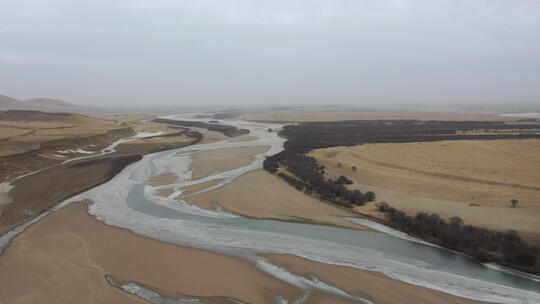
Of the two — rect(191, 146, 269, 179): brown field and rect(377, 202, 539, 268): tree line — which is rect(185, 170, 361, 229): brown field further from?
rect(191, 146, 269, 179): brown field

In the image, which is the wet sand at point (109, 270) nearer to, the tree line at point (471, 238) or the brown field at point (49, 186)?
the brown field at point (49, 186)

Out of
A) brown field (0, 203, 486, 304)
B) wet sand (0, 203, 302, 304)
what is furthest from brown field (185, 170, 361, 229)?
wet sand (0, 203, 302, 304)

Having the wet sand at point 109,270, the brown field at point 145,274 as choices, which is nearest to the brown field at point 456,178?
the brown field at point 145,274

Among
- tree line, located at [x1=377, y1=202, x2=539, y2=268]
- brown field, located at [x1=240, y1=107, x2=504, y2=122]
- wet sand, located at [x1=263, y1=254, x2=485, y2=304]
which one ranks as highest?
brown field, located at [x1=240, y1=107, x2=504, y2=122]

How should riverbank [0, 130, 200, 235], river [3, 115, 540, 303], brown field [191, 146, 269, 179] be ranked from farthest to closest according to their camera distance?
brown field [191, 146, 269, 179] < riverbank [0, 130, 200, 235] < river [3, 115, 540, 303]

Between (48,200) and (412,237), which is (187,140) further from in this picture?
(412,237)

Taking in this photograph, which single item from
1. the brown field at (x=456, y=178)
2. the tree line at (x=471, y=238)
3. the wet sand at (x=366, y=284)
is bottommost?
the wet sand at (x=366, y=284)
